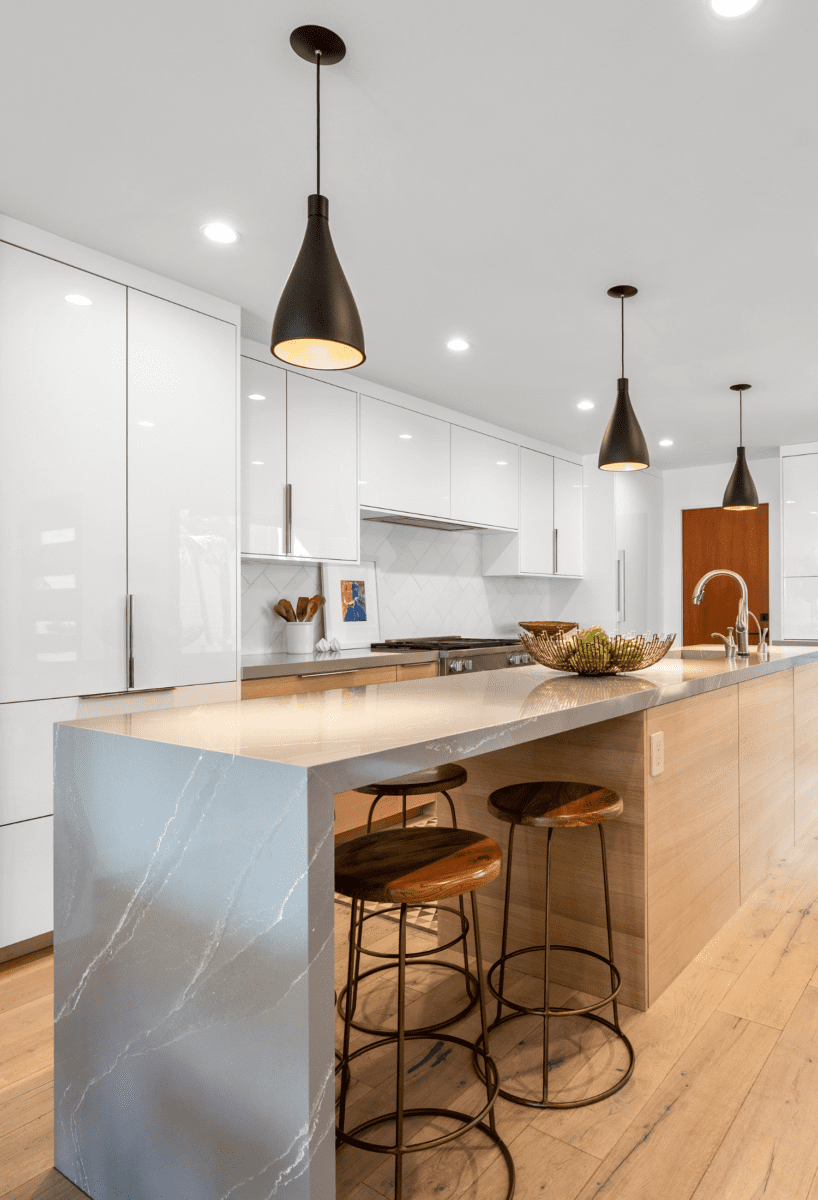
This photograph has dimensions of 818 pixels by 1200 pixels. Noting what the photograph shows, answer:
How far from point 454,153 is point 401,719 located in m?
1.59

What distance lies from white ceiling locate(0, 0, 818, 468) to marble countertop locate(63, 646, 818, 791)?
1.48 meters

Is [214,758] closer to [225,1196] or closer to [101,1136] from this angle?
[225,1196]

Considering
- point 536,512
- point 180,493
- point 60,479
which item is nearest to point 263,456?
point 180,493

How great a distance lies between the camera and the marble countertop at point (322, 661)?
3320 millimetres

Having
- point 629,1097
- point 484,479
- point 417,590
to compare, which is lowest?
point 629,1097

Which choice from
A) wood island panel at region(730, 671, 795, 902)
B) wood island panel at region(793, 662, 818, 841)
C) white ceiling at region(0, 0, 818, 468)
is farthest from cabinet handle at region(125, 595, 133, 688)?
wood island panel at region(793, 662, 818, 841)

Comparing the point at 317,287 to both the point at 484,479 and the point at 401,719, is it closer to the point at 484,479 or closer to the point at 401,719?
the point at 401,719

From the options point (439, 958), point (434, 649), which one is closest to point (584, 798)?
point (439, 958)

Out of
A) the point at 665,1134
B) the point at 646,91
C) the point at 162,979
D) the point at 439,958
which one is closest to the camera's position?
the point at 162,979

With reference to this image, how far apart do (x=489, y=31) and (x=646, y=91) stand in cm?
45

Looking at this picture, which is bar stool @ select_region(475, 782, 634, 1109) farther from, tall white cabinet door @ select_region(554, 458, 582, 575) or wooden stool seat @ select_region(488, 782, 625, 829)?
tall white cabinet door @ select_region(554, 458, 582, 575)

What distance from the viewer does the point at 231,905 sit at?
1159mm

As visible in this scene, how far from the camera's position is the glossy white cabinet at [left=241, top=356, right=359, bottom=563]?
3.47m

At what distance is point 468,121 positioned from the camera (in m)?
1.97
